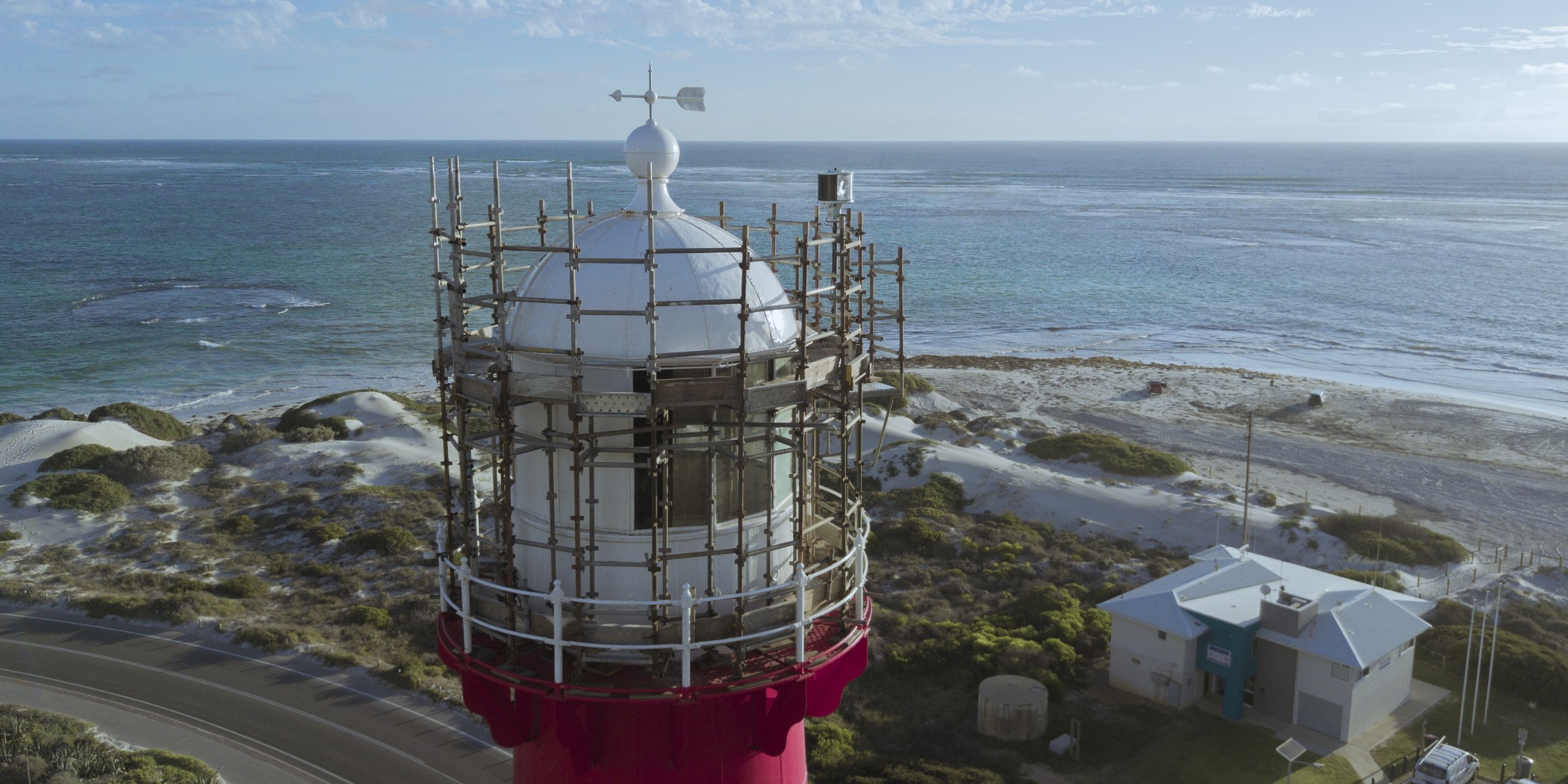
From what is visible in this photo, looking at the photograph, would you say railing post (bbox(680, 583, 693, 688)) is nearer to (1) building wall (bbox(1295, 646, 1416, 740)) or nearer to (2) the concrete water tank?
(2) the concrete water tank

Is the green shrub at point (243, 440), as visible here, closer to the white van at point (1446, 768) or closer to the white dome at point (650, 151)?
the white dome at point (650, 151)

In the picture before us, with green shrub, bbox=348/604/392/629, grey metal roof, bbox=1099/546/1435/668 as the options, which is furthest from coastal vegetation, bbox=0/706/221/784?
grey metal roof, bbox=1099/546/1435/668

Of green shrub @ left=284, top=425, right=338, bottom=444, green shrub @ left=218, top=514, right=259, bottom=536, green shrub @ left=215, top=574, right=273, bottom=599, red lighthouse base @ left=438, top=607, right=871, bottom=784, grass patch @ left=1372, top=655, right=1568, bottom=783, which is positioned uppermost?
red lighthouse base @ left=438, top=607, right=871, bottom=784

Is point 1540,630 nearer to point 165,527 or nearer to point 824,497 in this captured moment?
point 824,497

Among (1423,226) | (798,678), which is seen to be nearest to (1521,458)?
(798,678)

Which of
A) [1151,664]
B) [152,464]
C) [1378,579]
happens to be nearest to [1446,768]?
[1151,664]

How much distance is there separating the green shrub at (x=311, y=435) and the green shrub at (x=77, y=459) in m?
5.38

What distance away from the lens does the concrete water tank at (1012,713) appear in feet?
72.0

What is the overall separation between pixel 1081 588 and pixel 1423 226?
13286 centimetres

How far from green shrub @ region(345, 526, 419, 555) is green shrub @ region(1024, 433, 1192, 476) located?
2131 cm

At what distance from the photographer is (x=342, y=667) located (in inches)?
951

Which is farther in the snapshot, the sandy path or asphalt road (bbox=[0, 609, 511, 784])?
the sandy path

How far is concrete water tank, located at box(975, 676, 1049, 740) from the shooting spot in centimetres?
2194

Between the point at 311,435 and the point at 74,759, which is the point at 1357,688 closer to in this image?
the point at 74,759
